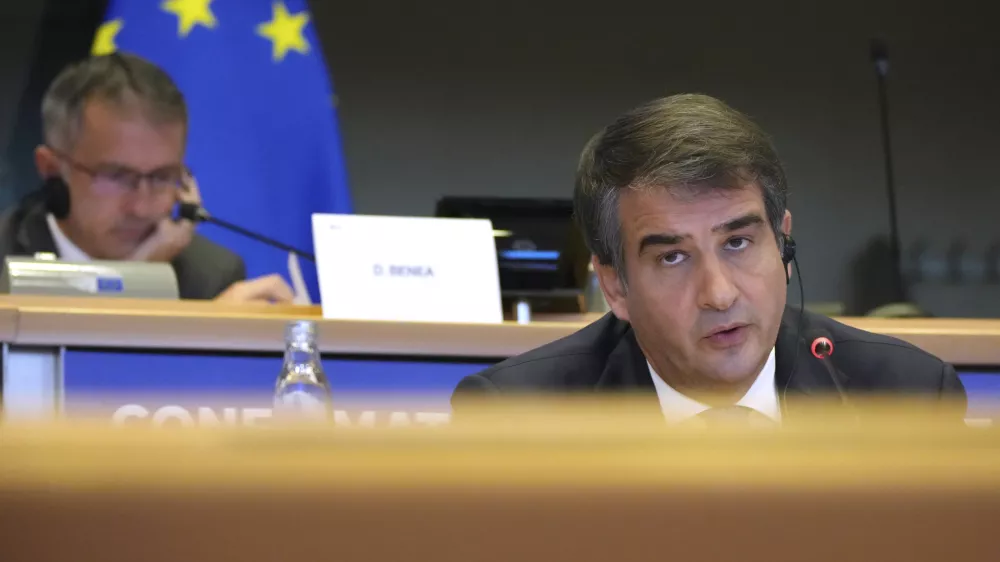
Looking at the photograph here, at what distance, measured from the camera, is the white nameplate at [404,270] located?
2.06 m

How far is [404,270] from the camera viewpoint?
2.11 m

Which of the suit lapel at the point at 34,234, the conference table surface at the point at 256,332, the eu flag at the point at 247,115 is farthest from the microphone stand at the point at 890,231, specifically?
the suit lapel at the point at 34,234

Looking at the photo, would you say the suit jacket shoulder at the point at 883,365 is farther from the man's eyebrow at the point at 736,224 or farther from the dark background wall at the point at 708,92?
the dark background wall at the point at 708,92

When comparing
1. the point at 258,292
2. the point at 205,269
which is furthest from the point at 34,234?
the point at 258,292

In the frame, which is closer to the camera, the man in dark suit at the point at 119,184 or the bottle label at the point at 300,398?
the bottle label at the point at 300,398

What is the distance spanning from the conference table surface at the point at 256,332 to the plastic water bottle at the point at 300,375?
0.33 metres

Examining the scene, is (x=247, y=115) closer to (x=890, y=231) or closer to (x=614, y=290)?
(x=614, y=290)

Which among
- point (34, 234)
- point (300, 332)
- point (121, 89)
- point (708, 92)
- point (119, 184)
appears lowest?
point (300, 332)

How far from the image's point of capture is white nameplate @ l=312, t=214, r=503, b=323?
81.3 inches

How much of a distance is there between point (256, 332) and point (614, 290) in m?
0.73

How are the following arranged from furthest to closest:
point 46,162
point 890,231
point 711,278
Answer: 1. point 890,231
2. point 46,162
3. point 711,278

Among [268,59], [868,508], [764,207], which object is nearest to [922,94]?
[268,59]

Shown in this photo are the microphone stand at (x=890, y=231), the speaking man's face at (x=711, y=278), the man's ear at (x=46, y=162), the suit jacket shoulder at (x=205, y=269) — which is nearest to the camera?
the speaking man's face at (x=711, y=278)

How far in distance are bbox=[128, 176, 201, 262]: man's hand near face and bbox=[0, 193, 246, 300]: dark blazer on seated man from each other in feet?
0.10
